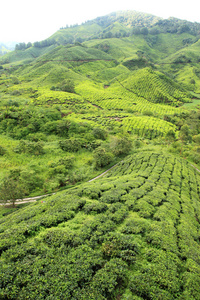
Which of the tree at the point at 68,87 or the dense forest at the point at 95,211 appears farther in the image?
the tree at the point at 68,87

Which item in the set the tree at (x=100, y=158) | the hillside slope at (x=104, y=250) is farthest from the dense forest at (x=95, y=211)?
the tree at (x=100, y=158)

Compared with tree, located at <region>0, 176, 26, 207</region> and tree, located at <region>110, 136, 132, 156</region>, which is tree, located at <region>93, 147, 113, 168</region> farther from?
tree, located at <region>0, 176, 26, 207</region>

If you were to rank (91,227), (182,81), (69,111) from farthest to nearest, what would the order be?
(182,81) < (69,111) < (91,227)

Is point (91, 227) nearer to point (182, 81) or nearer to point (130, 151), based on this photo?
point (130, 151)

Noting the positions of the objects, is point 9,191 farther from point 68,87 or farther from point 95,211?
point 68,87

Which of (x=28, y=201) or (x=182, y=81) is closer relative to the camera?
(x=28, y=201)

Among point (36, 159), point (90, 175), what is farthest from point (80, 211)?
point (36, 159)

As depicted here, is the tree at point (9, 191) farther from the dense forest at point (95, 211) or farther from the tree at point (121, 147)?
the tree at point (121, 147)

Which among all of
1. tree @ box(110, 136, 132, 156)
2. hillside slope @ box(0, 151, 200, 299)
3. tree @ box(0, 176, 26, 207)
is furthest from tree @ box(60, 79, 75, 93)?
hillside slope @ box(0, 151, 200, 299)

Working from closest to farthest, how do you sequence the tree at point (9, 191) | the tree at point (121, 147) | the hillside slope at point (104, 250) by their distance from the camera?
1. the hillside slope at point (104, 250)
2. the tree at point (9, 191)
3. the tree at point (121, 147)

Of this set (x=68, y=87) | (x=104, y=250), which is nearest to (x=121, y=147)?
(x=104, y=250)

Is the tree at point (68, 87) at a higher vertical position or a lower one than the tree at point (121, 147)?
higher
